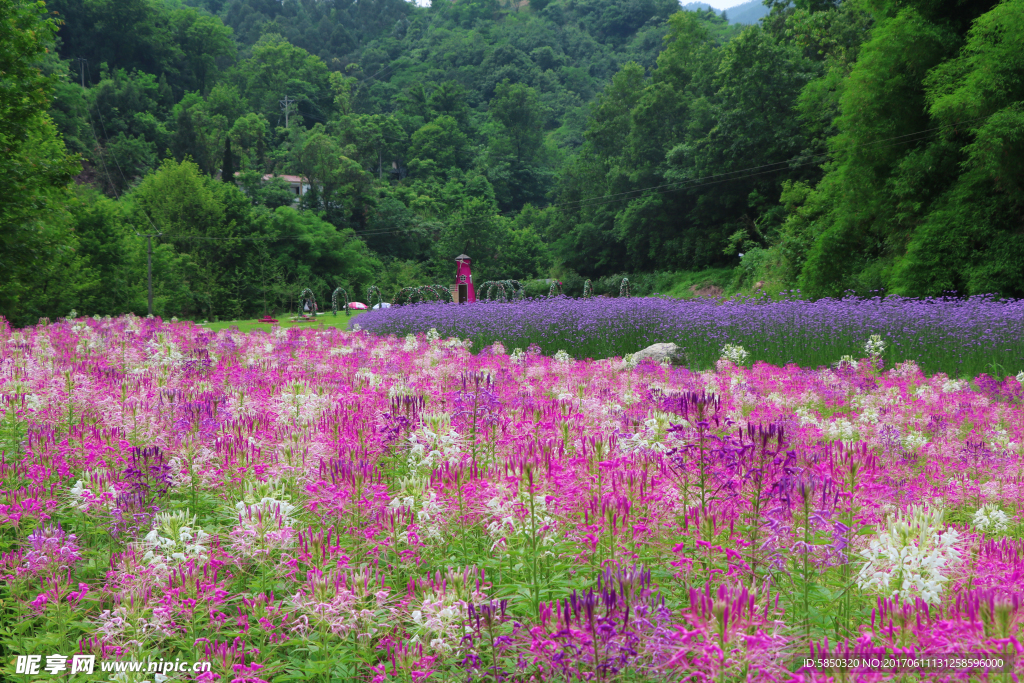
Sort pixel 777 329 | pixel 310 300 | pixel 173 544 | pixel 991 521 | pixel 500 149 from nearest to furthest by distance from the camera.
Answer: pixel 173 544
pixel 991 521
pixel 777 329
pixel 310 300
pixel 500 149

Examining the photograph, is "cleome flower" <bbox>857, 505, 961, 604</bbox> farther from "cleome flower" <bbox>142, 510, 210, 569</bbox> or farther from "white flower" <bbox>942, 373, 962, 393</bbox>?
"white flower" <bbox>942, 373, 962, 393</bbox>

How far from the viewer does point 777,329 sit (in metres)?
13.7

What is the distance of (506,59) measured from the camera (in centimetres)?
11050

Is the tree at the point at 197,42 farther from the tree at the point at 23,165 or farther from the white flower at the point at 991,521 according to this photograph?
the white flower at the point at 991,521

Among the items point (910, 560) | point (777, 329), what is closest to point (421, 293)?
point (777, 329)

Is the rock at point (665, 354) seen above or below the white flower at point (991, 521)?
below

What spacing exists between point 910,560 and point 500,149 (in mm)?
88298

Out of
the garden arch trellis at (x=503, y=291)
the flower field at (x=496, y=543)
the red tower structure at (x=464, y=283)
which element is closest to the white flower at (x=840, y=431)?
the flower field at (x=496, y=543)

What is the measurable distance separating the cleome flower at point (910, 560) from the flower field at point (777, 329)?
10.1m

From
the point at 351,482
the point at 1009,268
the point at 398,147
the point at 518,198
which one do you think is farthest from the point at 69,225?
the point at 398,147

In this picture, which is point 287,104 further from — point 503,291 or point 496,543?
point 496,543

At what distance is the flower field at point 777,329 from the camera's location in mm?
11375

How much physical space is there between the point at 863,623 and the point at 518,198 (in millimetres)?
84779

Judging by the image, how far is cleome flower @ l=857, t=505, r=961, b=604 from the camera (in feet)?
6.29
